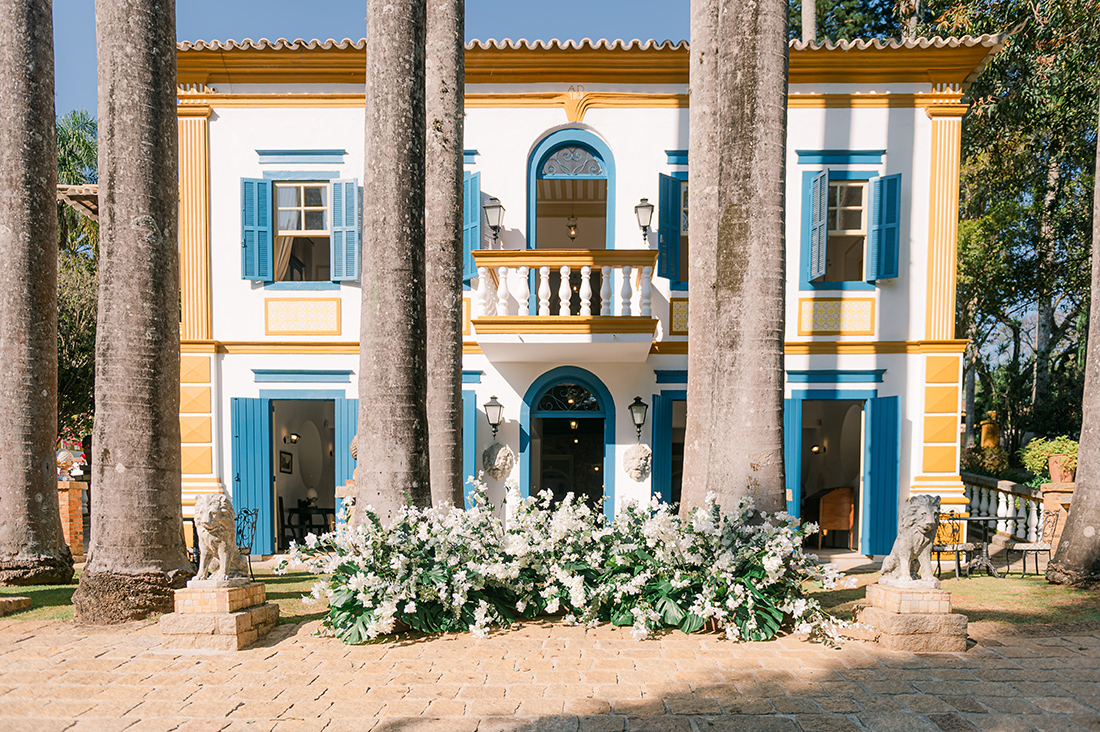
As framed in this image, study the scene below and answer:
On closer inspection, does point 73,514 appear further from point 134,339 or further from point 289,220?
point 134,339

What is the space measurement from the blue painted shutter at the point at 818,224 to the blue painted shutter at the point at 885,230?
721 mm

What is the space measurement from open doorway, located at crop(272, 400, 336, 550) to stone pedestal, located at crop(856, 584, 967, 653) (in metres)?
8.77

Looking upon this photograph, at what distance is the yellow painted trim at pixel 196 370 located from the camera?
9289 mm

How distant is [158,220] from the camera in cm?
540

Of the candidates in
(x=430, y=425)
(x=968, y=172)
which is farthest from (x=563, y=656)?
(x=968, y=172)

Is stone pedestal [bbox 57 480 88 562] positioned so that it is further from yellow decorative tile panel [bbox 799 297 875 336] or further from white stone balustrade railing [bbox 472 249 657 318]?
yellow decorative tile panel [bbox 799 297 875 336]

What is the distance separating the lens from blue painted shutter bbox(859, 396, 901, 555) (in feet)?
29.8

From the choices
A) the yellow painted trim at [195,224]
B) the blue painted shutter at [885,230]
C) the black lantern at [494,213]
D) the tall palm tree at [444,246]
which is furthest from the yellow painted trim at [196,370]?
the blue painted shutter at [885,230]

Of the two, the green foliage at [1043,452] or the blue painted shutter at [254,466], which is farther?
the green foliage at [1043,452]

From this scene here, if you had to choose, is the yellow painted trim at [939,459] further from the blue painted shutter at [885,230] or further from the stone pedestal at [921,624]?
the stone pedestal at [921,624]

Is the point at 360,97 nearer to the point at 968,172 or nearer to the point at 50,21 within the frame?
the point at 50,21

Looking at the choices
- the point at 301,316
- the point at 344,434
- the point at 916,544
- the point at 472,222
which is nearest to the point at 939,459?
the point at 916,544

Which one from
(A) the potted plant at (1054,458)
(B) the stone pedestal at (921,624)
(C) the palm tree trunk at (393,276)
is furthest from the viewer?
(A) the potted plant at (1054,458)

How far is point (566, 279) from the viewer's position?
841 cm
